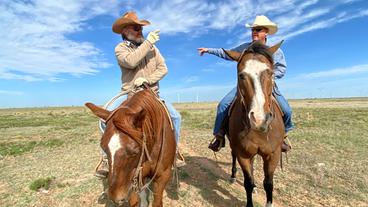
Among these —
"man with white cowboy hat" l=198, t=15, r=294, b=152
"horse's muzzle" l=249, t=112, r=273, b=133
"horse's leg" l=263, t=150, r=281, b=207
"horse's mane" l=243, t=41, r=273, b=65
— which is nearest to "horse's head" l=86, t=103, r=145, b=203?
"horse's muzzle" l=249, t=112, r=273, b=133

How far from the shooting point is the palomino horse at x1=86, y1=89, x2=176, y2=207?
3.46 meters

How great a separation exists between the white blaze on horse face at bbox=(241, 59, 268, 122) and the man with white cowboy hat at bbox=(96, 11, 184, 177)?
156 centimetres

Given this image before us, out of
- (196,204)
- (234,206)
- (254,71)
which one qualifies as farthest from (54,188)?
(254,71)

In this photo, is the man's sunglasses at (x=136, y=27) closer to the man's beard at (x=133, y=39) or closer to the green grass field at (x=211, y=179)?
the man's beard at (x=133, y=39)

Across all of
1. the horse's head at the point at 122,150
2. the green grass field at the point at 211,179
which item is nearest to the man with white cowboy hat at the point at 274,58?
the green grass field at the point at 211,179

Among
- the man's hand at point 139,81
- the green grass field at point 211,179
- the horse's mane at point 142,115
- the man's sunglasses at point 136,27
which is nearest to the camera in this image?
the horse's mane at point 142,115

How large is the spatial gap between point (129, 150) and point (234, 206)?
3.53 metres

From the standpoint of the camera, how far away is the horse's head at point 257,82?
4.23 metres

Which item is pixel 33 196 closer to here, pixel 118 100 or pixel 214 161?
pixel 118 100

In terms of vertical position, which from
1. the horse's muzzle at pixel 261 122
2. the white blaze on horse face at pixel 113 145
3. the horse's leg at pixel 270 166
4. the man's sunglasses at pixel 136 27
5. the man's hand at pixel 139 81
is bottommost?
the horse's leg at pixel 270 166

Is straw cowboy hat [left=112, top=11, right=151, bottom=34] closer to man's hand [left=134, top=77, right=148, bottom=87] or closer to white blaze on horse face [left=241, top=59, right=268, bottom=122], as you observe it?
man's hand [left=134, top=77, right=148, bottom=87]

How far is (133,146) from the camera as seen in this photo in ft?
11.6

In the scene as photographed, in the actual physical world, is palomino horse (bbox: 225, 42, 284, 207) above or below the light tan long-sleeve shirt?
below

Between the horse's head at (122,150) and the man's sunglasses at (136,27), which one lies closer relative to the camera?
the horse's head at (122,150)
